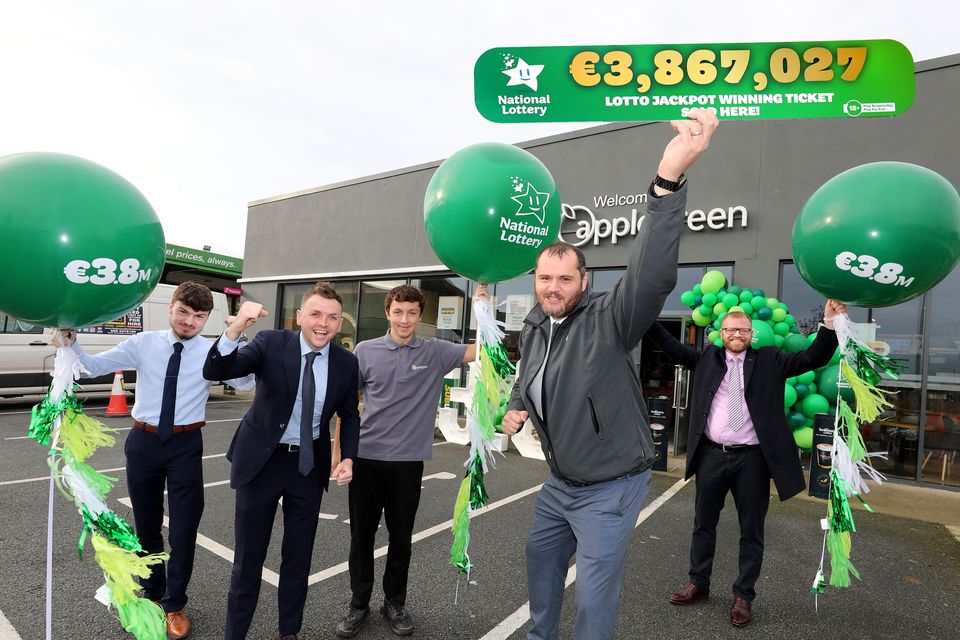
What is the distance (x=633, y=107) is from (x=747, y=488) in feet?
7.78

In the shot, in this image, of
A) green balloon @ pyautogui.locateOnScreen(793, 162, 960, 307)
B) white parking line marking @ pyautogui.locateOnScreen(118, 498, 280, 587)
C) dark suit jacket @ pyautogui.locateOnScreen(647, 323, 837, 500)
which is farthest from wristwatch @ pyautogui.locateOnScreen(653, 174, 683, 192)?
white parking line marking @ pyautogui.locateOnScreen(118, 498, 280, 587)

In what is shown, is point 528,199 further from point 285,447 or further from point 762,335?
point 762,335

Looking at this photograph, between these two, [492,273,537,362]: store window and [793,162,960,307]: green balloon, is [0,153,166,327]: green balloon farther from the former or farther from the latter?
[492,273,537,362]: store window

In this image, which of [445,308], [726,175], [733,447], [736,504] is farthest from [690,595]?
[445,308]

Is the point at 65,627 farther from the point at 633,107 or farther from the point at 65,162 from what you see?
the point at 633,107

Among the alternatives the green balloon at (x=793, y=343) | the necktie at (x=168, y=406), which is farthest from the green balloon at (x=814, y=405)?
the necktie at (x=168, y=406)

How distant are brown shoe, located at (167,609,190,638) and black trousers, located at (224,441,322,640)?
15.0 inches

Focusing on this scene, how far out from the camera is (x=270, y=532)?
8.07 feet

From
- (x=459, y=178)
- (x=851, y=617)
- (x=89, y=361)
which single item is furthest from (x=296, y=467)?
(x=851, y=617)

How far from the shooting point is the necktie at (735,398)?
324cm

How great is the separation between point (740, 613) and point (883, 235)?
2.16 metres

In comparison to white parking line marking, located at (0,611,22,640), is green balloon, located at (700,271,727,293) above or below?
above

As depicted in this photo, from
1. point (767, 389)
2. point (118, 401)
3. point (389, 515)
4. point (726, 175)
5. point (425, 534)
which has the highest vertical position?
point (726, 175)

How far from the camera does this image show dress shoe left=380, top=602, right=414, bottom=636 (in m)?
2.74
